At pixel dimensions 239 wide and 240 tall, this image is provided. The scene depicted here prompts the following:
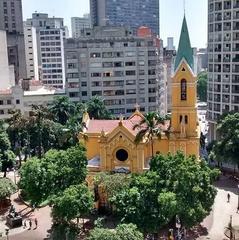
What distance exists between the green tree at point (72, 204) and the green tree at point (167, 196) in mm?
2870

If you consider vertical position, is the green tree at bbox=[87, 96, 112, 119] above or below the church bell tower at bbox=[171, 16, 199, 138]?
below

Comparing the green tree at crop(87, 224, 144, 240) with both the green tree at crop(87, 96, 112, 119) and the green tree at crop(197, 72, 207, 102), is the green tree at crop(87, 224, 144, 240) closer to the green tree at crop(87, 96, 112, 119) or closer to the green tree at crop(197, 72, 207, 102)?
the green tree at crop(87, 96, 112, 119)

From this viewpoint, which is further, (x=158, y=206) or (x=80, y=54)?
(x=80, y=54)

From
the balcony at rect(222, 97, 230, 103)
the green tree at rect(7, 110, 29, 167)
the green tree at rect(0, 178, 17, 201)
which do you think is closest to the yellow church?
the green tree at rect(0, 178, 17, 201)

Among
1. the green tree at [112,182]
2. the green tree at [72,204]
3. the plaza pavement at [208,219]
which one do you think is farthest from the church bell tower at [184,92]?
the green tree at [72,204]

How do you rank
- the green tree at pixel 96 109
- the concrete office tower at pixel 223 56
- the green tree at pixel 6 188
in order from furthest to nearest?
1. the green tree at pixel 96 109
2. the concrete office tower at pixel 223 56
3. the green tree at pixel 6 188

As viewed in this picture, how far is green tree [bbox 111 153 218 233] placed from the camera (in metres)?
43.6

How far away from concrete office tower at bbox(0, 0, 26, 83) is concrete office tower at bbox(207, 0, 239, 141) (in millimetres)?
76137

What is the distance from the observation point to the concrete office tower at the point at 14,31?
144625 mm

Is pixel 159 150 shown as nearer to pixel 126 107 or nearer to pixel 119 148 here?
pixel 119 148

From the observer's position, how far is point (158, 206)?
4450 cm

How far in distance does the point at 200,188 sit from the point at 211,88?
48108 mm

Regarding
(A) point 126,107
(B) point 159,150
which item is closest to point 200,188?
(B) point 159,150

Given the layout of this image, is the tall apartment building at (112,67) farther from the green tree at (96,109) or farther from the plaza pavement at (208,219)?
the plaza pavement at (208,219)
